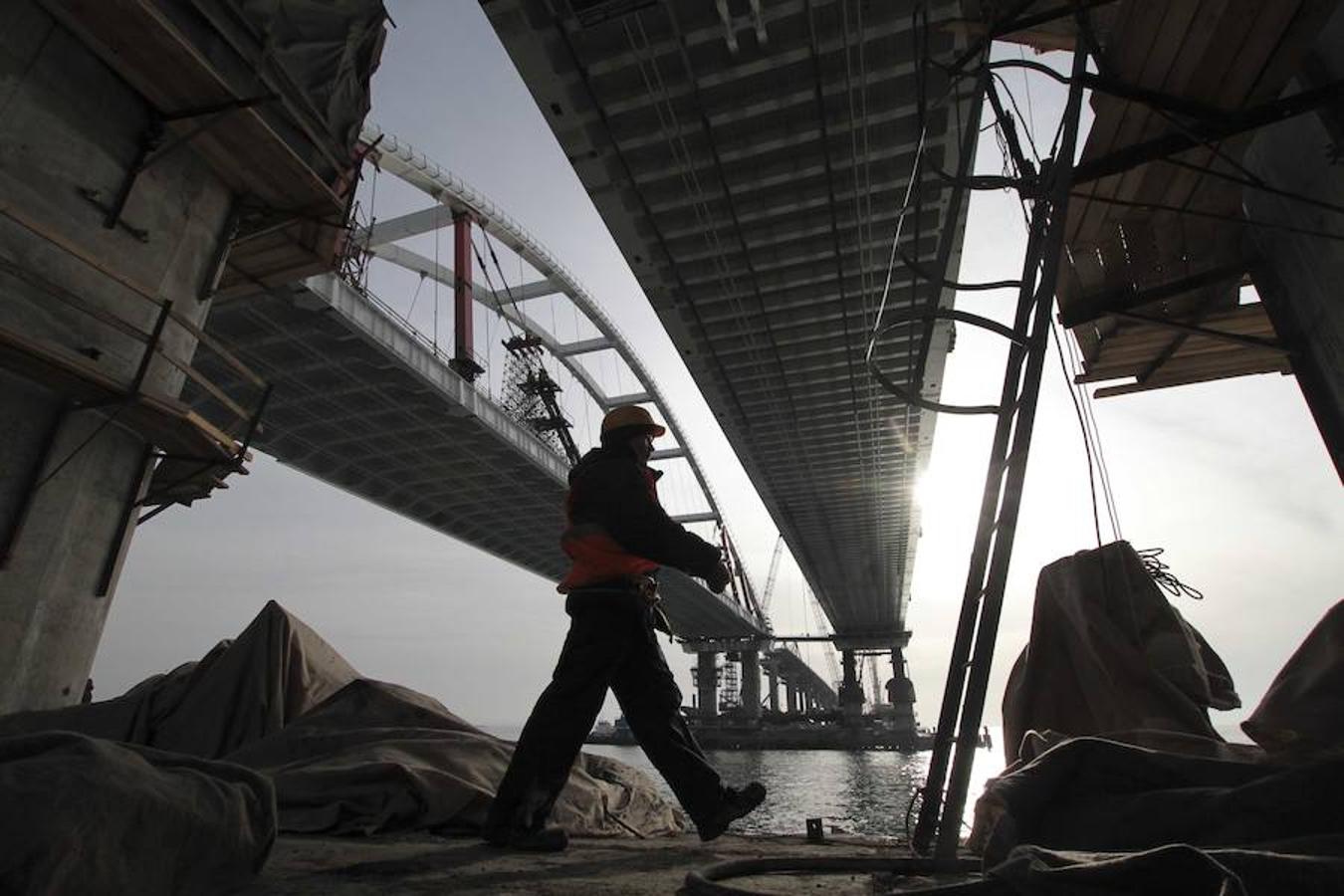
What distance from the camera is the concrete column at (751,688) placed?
59.2m

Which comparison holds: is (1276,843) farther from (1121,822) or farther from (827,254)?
(827,254)

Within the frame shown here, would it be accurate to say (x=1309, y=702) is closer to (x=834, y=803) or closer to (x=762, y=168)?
(x=762, y=168)

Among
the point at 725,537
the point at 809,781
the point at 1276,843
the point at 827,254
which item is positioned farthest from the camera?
the point at 725,537

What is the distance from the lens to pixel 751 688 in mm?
59469

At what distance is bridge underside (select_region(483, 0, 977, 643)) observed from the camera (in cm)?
1003

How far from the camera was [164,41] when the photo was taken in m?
5.19

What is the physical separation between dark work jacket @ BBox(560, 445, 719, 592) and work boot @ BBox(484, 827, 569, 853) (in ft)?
3.09

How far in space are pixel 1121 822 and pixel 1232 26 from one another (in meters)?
3.33

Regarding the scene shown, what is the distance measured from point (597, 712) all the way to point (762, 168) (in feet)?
39.1

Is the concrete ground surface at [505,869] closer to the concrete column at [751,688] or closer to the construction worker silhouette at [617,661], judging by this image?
the construction worker silhouette at [617,661]

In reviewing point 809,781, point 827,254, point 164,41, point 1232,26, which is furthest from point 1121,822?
point 809,781

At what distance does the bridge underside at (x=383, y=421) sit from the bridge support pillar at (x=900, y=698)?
37979mm

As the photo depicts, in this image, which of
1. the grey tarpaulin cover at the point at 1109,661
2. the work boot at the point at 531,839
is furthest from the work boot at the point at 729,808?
the grey tarpaulin cover at the point at 1109,661

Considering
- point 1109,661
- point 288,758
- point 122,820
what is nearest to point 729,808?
point 1109,661
